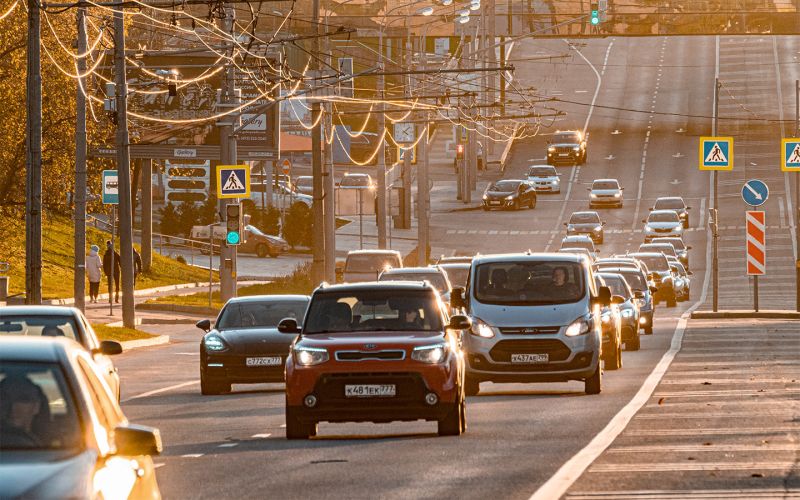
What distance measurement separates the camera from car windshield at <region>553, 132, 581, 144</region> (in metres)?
103

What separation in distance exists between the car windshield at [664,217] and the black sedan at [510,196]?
45.0 feet

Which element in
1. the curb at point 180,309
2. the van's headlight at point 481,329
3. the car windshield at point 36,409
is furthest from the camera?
the curb at point 180,309

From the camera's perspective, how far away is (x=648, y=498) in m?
12.4

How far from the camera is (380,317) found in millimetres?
19438

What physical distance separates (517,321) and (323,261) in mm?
28389

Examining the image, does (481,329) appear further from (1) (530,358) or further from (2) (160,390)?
(2) (160,390)

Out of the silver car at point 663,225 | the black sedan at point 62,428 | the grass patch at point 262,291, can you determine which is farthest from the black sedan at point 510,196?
the black sedan at point 62,428

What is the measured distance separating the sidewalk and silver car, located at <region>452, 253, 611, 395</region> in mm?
1136

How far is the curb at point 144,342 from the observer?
38406 mm

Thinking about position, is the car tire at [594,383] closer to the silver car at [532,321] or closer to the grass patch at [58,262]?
the silver car at [532,321]

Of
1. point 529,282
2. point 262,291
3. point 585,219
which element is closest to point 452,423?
point 529,282

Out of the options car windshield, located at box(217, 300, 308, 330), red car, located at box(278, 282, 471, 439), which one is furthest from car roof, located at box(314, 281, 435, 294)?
car windshield, located at box(217, 300, 308, 330)

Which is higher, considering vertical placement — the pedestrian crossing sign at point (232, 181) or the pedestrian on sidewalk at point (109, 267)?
the pedestrian crossing sign at point (232, 181)

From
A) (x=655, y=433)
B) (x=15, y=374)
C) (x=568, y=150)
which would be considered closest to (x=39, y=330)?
(x=655, y=433)
